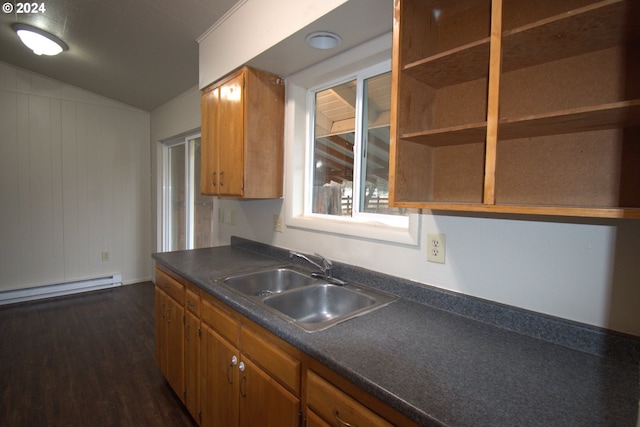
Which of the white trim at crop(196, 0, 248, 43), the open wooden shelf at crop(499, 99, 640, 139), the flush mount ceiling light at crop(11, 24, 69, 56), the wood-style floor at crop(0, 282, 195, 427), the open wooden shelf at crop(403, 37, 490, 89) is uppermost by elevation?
Result: the flush mount ceiling light at crop(11, 24, 69, 56)

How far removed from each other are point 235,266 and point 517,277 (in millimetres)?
1467

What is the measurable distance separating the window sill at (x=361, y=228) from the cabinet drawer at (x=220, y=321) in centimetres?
71

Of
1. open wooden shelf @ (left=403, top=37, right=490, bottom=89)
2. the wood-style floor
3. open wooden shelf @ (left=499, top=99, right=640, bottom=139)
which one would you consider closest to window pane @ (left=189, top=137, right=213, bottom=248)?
the wood-style floor

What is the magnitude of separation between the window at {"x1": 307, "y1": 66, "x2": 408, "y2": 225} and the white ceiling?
251 mm

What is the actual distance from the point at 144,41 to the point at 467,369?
118 inches

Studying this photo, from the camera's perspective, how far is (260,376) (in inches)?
47.1

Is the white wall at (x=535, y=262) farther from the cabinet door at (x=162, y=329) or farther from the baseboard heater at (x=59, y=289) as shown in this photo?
the baseboard heater at (x=59, y=289)

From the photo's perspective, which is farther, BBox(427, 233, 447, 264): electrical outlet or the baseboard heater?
the baseboard heater

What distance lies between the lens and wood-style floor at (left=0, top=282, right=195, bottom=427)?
75.1 inches

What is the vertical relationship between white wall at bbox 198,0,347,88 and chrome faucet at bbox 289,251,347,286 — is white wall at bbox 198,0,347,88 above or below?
above

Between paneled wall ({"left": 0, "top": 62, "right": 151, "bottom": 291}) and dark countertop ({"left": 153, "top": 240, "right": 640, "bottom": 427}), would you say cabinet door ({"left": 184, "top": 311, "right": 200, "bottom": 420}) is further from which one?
paneled wall ({"left": 0, "top": 62, "right": 151, "bottom": 291})

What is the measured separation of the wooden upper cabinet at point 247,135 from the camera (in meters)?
1.89

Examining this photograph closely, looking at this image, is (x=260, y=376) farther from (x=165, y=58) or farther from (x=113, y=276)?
(x=113, y=276)

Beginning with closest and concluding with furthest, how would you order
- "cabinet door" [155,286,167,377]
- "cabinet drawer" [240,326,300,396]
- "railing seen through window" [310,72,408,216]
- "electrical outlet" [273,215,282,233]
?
1. "cabinet drawer" [240,326,300,396]
2. "railing seen through window" [310,72,408,216]
3. "cabinet door" [155,286,167,377]
4. "electrical outlet" [273,215,282,233]
